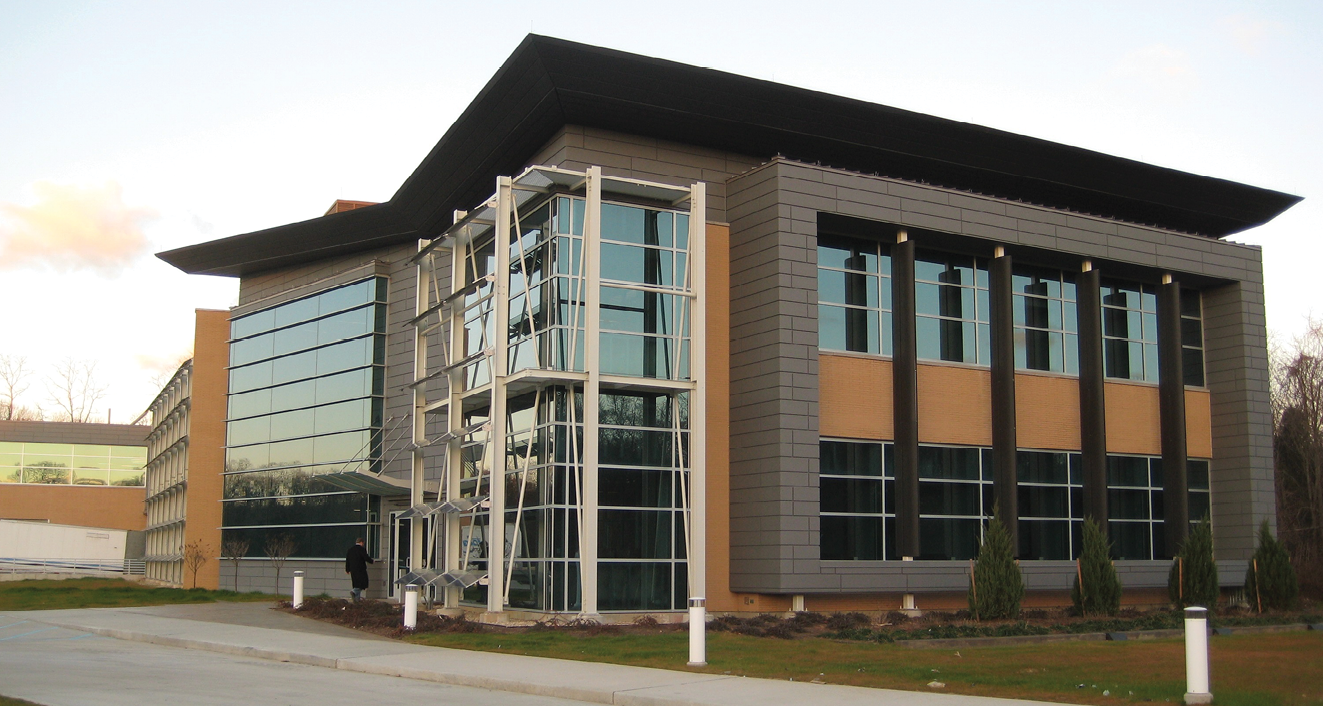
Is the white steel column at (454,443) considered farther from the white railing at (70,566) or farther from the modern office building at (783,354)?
the white railing at (70,566)

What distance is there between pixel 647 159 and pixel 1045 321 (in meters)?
11.7

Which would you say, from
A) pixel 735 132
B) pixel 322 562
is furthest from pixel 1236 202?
pixel 322 562

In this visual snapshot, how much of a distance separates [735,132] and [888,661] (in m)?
14.1

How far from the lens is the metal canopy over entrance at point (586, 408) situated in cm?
2358

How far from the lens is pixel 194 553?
4012 centimetres

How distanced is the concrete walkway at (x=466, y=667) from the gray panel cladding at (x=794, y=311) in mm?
8517

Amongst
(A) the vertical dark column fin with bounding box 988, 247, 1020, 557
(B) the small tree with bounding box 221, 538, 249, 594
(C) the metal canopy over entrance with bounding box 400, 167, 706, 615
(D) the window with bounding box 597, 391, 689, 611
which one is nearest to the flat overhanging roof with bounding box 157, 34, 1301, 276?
(C) the metal canopy over entrance with bounding box 400, 167, 706, 615

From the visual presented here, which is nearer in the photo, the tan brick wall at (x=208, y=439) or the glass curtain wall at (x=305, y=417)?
the glass curtain wall at (x=305, y=417)

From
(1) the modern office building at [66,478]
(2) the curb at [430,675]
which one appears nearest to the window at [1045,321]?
(2) the curb at [430,675]

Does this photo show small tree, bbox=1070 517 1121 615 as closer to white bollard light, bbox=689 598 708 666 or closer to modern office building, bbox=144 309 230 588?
white bollard light, bbox=689 598 708 666

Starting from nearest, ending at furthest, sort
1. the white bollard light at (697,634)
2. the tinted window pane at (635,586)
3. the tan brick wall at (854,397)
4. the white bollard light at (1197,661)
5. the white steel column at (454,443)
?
the white bollard light at (1197,661)
the white bollard light at (697,634)
the tinted window pane at (635,586)
the white steel column at (454,443)
the tan brick wall at (854,397)

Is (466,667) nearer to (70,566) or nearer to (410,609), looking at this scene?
(410,609)

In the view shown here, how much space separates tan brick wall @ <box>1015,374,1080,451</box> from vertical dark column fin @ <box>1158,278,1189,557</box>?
3012 millimetres

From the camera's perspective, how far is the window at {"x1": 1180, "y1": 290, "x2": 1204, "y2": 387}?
33.7 meters
